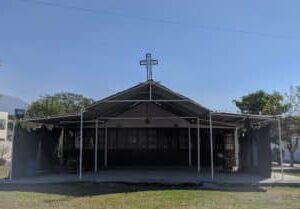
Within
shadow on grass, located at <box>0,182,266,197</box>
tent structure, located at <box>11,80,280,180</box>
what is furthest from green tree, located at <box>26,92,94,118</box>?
shadow on grass, located at <box>0,182,266,197</box>

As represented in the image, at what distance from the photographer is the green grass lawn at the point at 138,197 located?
1057cm

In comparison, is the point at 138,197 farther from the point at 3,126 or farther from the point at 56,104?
the point at 3,126

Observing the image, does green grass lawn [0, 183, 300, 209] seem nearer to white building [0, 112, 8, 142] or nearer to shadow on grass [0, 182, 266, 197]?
shadow on grass [0, 182, 266, 197]

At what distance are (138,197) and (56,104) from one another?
31651mm

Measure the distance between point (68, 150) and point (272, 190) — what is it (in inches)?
475

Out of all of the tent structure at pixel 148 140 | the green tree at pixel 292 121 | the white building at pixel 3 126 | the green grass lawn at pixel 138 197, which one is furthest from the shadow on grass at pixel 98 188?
the white building at pixel 3 126

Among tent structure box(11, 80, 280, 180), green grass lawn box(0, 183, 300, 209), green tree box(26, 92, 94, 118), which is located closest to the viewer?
green grass lawn box(0, 183, 300, 209)

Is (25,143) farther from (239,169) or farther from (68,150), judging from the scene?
(239,169)

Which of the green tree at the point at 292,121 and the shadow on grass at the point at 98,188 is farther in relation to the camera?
the green tree at the point at 292,121

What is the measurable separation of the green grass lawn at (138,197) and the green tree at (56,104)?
2301 centimetres

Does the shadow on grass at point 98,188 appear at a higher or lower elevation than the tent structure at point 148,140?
lower

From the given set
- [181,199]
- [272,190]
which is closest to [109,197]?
[181,199]

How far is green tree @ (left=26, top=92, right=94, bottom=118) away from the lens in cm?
4022

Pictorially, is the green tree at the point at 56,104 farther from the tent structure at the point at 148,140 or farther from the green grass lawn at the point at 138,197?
the green grass lawn at the point at 138,197
